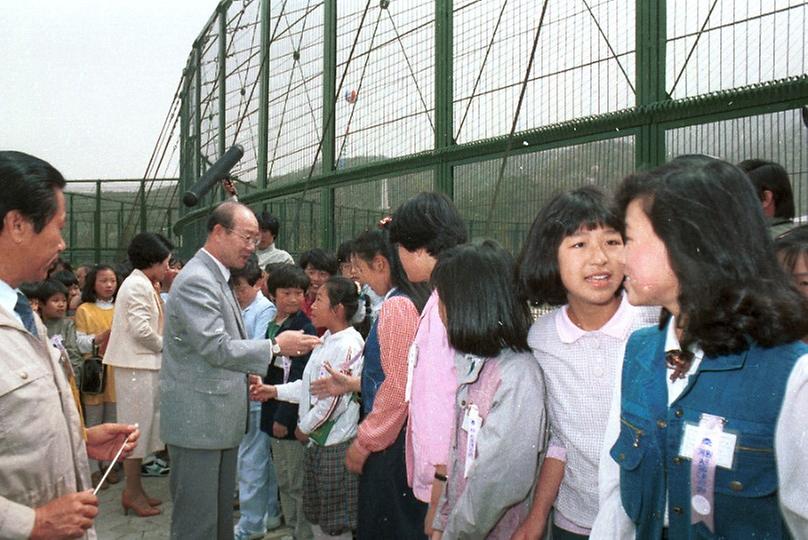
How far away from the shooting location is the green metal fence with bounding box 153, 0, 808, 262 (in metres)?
3.34

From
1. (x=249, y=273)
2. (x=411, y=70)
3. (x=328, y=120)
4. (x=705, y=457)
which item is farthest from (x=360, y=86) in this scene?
(x=705, y=457)

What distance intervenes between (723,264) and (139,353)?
4.95 metres

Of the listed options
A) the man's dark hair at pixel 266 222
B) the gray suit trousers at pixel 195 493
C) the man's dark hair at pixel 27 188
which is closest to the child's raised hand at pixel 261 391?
the gray suit trousers at pixel 195 493

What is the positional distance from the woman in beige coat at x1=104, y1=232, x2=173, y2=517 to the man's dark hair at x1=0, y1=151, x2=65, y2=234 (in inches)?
142

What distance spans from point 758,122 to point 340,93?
4.06 meters

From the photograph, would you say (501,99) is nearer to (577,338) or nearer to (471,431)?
(577,338)

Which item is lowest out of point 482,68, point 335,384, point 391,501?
point 391,501

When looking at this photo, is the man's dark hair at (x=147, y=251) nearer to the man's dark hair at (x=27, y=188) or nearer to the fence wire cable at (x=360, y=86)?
the fence wire cable at (x=360, y=86)

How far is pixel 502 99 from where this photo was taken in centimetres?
461

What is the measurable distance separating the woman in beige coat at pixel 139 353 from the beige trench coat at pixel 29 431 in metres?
3.64

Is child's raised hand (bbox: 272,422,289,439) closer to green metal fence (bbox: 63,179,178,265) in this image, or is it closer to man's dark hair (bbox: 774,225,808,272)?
man's dark hair (bbox: 774,225,808,272)

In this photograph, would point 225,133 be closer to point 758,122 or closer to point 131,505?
point 131,505

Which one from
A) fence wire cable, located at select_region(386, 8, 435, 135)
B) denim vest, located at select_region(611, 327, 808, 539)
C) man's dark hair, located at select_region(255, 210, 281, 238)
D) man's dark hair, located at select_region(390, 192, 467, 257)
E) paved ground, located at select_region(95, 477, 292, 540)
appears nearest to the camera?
denim vest, located at select_region(611, 327, 808, 539)

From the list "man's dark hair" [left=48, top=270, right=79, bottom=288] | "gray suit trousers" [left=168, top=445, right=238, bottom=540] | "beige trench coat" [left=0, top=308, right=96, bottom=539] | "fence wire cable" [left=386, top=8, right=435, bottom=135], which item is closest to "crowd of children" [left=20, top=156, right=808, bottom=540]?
"gray suit trousers" [left=168, top=445, right=238, bottom=540]
